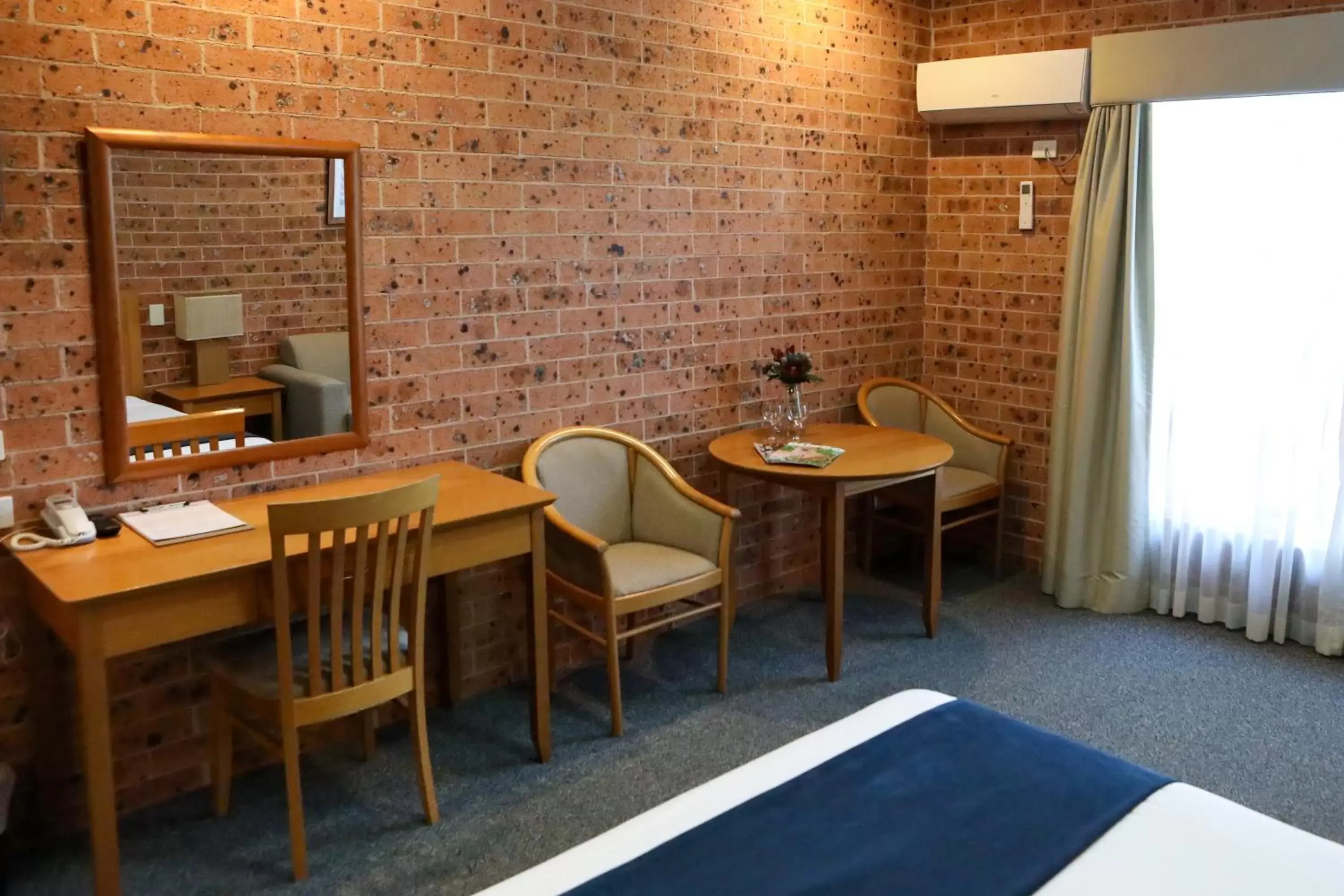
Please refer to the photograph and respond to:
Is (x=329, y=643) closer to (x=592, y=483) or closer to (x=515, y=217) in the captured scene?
(x=592, y=483)

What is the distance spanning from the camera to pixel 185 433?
301 centimetres

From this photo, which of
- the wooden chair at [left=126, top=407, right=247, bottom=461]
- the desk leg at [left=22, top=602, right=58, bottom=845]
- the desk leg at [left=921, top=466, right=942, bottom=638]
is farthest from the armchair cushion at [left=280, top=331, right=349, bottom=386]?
the desk leg at [left=921, top=466, right=942, bottom=638]

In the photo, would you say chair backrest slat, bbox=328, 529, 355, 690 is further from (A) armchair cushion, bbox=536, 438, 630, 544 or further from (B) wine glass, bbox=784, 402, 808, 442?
(B) wine glass, bbox=784, 402, 808, 442

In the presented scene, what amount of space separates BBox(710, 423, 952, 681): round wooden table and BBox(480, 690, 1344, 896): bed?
158 cm

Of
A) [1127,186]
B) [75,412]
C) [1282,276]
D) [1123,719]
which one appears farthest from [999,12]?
[75,412]

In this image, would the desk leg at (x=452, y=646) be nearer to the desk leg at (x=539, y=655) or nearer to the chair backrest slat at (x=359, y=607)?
the desk leg at (x=539, y=655)

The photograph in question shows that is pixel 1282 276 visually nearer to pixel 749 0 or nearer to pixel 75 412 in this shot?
pixel 749 0

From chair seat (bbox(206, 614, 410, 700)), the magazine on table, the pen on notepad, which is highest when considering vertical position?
the pen on notepad

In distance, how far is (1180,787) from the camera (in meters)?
2.15

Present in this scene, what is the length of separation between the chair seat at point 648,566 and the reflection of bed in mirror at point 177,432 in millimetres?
1101

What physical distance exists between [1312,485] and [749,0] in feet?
8.89

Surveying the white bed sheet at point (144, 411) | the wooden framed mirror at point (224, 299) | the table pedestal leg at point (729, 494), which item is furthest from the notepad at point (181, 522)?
the table pedestal leg at point (729, 494)

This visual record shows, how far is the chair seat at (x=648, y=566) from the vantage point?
350 centimetres

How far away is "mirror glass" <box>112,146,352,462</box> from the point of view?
2865 mm
